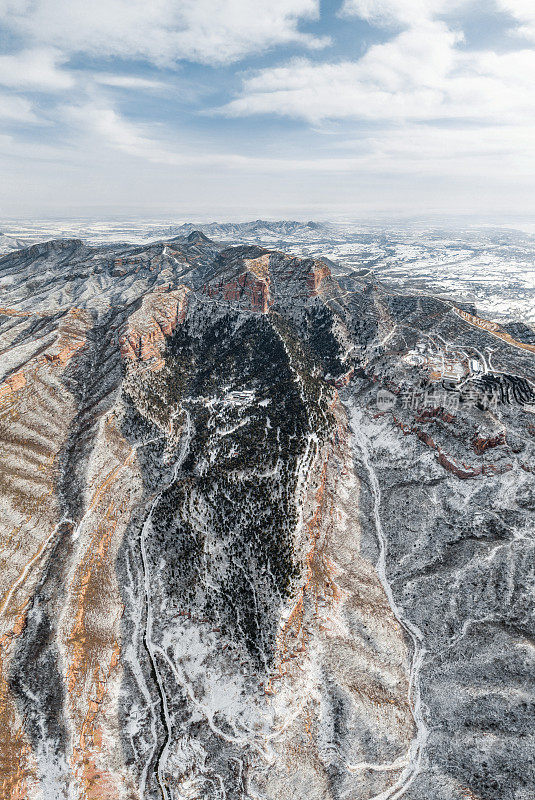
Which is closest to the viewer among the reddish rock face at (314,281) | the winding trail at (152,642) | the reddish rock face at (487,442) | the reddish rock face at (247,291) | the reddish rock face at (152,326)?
the winding trail at (152,642)

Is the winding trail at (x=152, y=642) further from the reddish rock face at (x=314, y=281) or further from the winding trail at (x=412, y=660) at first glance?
the reddish rock face at (x=314, y=281)

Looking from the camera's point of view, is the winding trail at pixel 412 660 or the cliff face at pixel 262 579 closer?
the winding trail at pixel 412 660

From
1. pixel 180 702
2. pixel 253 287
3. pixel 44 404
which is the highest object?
pixel 253 287

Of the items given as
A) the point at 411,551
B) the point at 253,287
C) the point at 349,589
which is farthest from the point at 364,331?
the point at 349,589

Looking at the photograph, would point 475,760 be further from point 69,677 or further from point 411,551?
point 69,677

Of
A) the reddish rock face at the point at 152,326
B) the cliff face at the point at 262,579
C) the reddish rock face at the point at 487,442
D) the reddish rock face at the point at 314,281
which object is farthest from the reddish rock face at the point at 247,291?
the reddish rock face at the point at 487,442

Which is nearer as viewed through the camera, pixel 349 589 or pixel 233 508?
pixel 349 589

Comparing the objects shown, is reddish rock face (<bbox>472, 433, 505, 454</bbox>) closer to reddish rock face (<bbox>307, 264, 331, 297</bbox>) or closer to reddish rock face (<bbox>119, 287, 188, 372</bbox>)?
reddish rock face (<bbox>307, 264, 331, 297</bbox>)
